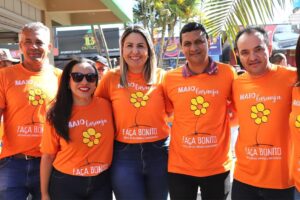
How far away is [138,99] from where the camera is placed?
331 cm

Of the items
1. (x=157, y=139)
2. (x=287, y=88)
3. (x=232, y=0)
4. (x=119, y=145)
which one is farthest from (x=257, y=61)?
(x=119, y=145)

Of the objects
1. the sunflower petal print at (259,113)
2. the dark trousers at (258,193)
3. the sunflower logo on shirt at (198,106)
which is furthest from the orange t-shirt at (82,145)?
the sunflower petal print at (259,113)

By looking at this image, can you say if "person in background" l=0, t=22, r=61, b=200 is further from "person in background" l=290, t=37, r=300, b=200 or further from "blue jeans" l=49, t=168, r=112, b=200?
"person in background" l=290, t=37, r=300, b=200

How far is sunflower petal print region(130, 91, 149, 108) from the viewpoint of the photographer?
3.30 m

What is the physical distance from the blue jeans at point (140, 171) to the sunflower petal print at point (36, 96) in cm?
71

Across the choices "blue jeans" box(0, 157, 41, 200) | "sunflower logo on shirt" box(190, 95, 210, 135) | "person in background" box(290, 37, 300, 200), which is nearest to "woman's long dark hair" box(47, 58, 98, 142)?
"blue jeans" box(0, 157, 41, 200)

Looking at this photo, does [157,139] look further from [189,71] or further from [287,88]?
[287,88]

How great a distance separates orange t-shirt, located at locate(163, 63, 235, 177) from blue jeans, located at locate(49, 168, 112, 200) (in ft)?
1.97

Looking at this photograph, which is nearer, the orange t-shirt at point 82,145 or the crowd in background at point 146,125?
the crowd in background at point 146,125

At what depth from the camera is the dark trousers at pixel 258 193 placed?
9.37ft

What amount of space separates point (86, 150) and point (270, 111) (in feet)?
4.61

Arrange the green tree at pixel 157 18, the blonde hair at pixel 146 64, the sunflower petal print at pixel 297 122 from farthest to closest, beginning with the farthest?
the green tree at pixel 157 18 → the blonde hair at pixel 146 64 → the sunflower petal print at pixel 297 122

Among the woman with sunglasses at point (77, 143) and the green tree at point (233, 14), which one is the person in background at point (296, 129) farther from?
the woman with sunglasses at point (77, 143)

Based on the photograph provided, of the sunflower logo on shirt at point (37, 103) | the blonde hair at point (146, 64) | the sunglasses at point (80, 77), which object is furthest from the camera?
the blonde hair at point (146, 64)
